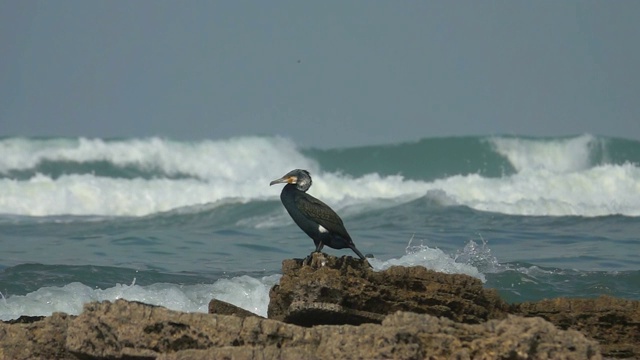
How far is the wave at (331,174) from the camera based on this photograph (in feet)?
99.7

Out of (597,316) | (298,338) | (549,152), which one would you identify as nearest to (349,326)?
(298,338)

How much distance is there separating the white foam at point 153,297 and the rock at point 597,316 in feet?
11.9

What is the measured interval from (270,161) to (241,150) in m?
0.91

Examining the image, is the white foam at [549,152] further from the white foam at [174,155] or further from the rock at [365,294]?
the rock at [365,294]

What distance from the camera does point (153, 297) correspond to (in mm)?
11883

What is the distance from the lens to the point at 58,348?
23.3 ft

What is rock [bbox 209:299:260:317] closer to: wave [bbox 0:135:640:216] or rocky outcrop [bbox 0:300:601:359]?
rocky outcrop [bbox 0:300:601:359]

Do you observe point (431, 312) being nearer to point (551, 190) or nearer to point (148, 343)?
point (148, 343)

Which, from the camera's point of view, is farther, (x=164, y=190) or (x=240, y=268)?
(x=164, y=190)

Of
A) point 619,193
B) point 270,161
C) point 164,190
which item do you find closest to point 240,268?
point 164,190

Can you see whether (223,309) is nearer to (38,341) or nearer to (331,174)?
(38,341)

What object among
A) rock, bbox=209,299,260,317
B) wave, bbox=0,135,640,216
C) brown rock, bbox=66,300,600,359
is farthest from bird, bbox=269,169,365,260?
wave, bbox=0,135,640,216

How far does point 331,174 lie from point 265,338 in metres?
30.3

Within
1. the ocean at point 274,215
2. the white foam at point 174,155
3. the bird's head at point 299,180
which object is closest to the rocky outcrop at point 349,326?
the bird's head at point 299,180
